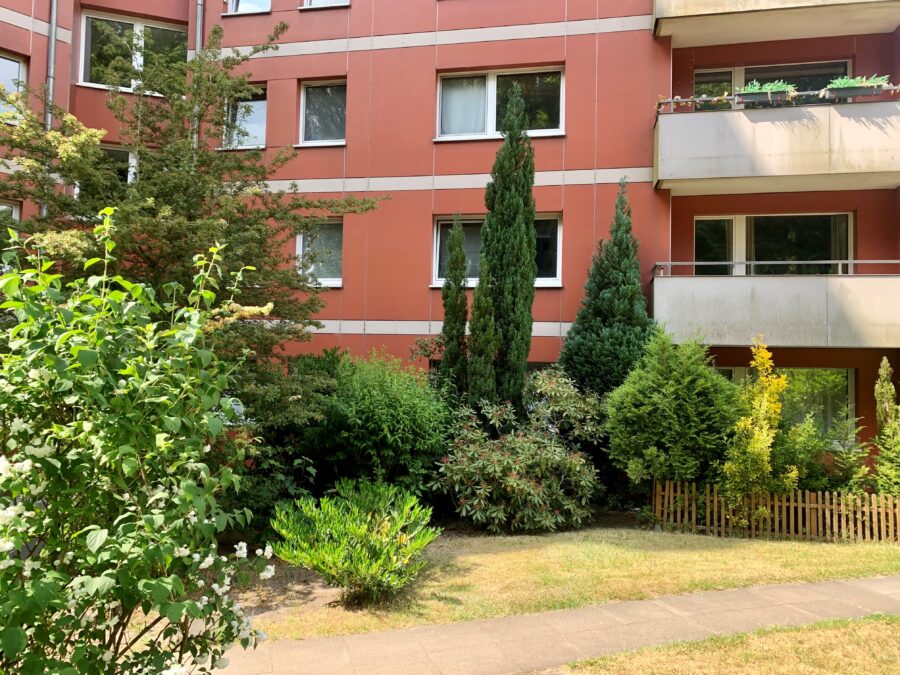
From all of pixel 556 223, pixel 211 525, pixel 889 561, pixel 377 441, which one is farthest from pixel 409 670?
pixel 556 223

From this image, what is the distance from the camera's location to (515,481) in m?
8.55

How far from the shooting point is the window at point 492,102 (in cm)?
1300

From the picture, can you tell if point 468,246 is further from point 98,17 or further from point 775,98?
point 98,17

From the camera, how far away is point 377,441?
27.3ft

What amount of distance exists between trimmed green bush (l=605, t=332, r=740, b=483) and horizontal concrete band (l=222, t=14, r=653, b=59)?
6.72 m

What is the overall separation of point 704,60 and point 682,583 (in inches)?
423

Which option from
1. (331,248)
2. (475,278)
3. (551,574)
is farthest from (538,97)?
(551,574)

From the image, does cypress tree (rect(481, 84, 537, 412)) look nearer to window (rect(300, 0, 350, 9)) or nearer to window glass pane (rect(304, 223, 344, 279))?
window glass pane (rect(304, 223, 344, 279))

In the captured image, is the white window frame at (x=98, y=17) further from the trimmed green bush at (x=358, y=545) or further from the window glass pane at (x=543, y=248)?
the trimmed green bush at (x=358, y=545)

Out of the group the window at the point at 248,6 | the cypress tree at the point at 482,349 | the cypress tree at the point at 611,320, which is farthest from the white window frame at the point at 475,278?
the window at the point at 248,6

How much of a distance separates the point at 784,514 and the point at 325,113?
11631 mm

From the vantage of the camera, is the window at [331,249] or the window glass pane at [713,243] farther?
the window at [331,249]

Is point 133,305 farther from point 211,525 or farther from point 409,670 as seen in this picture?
point 409,670

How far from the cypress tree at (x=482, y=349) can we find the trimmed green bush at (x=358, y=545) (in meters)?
3.16
